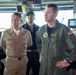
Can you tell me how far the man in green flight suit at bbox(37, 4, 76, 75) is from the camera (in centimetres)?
219

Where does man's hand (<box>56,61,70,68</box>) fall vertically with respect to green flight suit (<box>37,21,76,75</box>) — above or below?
below

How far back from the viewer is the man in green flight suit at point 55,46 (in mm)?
2189

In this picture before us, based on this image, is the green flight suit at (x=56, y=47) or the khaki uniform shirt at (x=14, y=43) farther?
the khaki uniform shirt at (x=14, y=43)

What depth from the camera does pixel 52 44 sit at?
2.25 metres

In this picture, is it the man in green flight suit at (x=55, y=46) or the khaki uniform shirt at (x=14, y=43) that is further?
the khaki uniform shirt at (x=14, y=43)

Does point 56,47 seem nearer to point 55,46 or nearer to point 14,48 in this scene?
point 55,46

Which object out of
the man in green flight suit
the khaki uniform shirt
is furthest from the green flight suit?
the khaki uniform shirt

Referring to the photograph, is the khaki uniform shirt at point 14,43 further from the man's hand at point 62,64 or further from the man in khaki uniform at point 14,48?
the man's hand at point 62,64

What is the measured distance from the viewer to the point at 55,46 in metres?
2.22

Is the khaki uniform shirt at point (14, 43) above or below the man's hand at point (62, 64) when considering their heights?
above

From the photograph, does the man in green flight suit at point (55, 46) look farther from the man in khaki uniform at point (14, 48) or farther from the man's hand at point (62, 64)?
the man in khaki uniform at point (14, 48)

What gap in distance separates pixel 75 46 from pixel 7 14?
302 cm

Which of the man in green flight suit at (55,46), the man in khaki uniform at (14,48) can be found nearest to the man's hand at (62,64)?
the man in green flight suit at (55,46)

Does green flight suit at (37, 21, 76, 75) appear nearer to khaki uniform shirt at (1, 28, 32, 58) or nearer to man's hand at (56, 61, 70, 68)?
man's hand at (56, 61, 70, 68)
